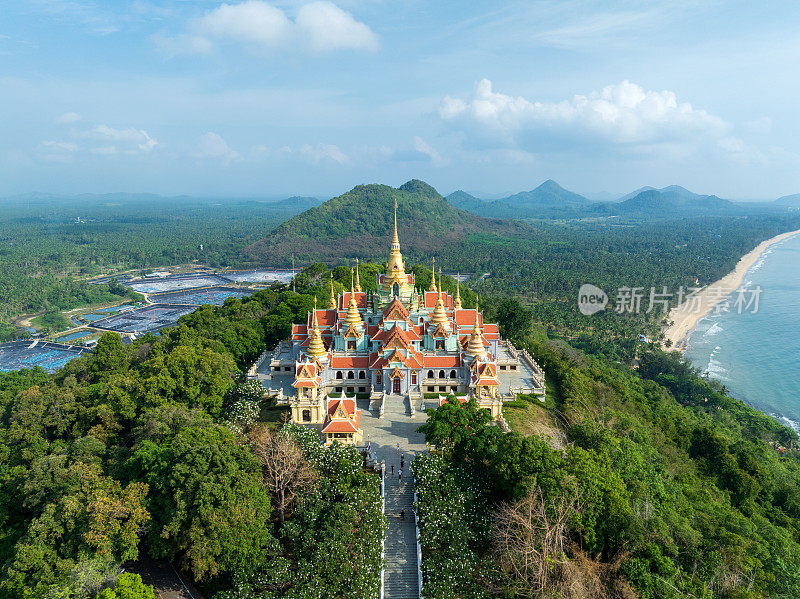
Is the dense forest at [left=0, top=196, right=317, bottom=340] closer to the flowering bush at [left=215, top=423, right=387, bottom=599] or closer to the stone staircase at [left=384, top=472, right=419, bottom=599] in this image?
the flowering bush at [left=215, top=423, right=387, bottom=599]

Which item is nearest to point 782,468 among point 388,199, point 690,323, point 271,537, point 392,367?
point 392,367

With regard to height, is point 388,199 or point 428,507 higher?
point 388,199

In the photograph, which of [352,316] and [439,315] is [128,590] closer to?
[352,316]

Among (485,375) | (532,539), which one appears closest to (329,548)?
(532,539)

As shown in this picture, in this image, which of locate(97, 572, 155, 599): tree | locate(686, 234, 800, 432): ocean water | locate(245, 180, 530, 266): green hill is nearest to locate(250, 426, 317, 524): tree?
locate(97, 572, 155, 599): tree

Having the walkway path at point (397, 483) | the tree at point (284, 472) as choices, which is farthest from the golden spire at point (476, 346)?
the tree at point (284, 472)

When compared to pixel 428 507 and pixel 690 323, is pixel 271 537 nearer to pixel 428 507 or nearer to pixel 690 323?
pixel 428 507
